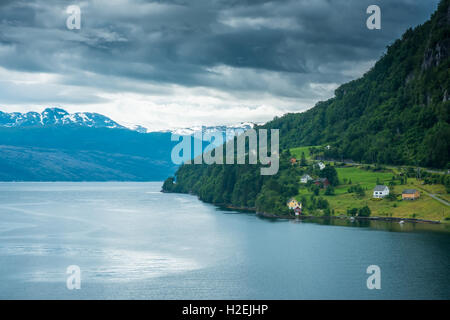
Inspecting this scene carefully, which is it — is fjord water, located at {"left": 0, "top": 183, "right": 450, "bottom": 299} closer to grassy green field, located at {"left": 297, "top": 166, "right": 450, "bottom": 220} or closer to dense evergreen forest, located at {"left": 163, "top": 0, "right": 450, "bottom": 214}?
grassy green field, located at {"left": 297, "top": 166, "right": 450, "bottom": 220}

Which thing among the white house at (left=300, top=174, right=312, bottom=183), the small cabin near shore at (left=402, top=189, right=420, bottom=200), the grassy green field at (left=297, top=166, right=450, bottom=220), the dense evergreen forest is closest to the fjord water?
the grassy green field at (left=297, top=166, right=450, bottom=220)

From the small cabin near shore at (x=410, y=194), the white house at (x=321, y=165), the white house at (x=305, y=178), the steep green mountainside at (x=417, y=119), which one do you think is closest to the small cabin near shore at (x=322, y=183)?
the white house at (x=305, y=178)

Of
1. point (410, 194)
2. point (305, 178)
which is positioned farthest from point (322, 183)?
point (410, 194)

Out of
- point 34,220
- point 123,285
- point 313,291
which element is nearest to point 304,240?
point 313,291

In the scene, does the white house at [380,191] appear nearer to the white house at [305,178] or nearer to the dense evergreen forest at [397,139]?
the dense evergreen forest at [397,139]

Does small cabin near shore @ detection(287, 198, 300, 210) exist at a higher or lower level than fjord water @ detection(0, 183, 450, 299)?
higher
